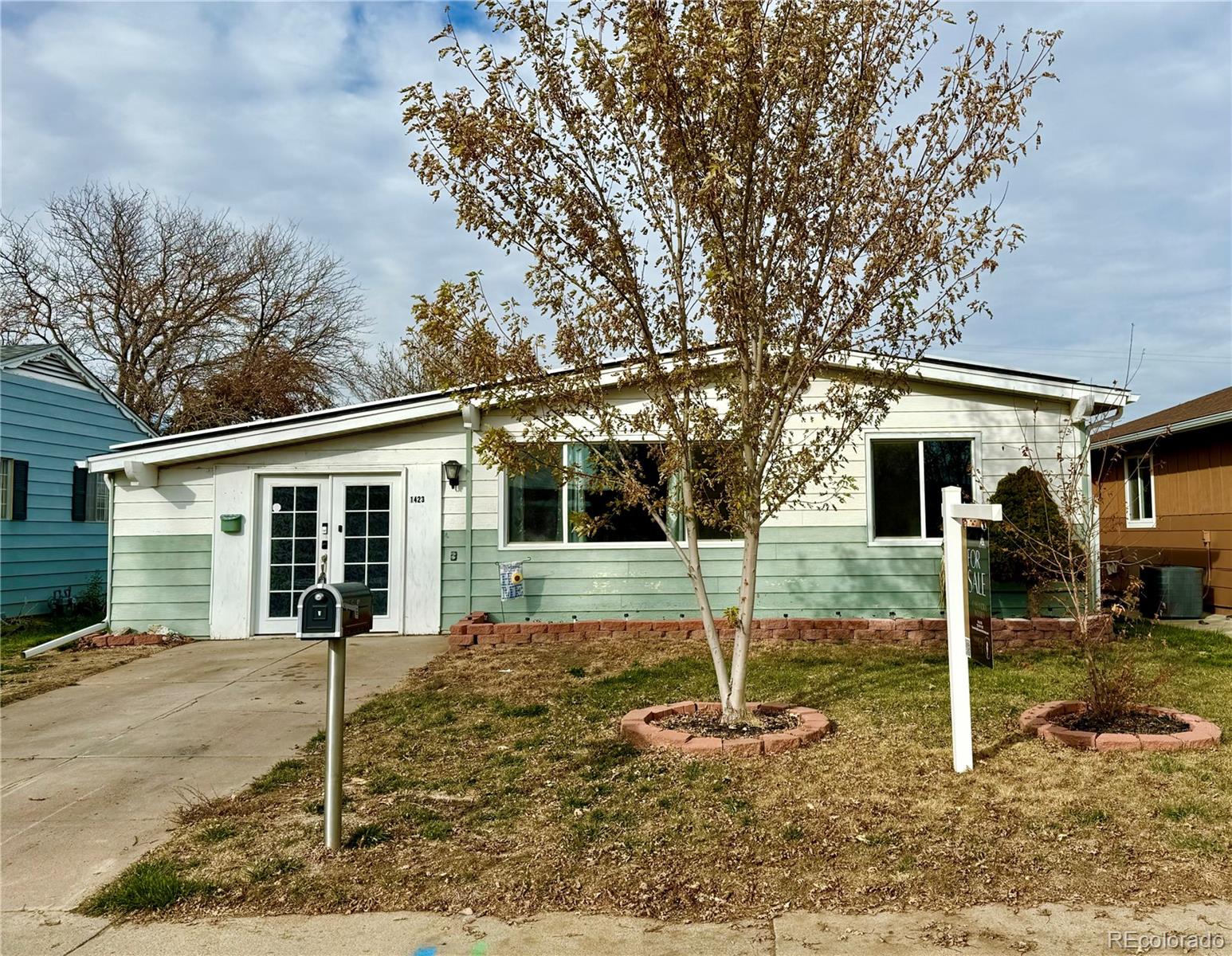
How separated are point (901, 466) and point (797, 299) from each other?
5.69m

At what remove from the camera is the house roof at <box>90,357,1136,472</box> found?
10.5m

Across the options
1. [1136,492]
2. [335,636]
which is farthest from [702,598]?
[1136,492]

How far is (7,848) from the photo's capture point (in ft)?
14.4

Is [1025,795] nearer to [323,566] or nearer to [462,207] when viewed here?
[462,207]

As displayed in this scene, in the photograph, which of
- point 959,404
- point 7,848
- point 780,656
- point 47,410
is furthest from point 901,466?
point 47,410

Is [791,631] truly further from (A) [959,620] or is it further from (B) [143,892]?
(B) [143,892]

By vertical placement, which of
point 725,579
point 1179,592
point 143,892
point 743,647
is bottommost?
A: point 143,892

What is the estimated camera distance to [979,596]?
16.5 ft

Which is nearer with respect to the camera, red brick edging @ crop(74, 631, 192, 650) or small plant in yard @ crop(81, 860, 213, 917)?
small plant in yard @ crop(81, 860, 213, 917)

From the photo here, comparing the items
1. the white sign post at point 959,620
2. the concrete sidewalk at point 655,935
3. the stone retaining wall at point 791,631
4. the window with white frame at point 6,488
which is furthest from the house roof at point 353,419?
the concrete sidewalk at point 655,935

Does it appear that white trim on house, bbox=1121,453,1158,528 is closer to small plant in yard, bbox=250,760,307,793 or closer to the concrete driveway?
the concrete driveway

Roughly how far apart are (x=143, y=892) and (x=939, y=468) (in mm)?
9379

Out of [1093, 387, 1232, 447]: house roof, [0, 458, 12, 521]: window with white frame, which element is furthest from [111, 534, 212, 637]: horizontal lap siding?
[1093, 387, 1232, 447]: house roof

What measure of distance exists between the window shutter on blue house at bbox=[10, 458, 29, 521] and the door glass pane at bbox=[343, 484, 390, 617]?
250 inches
